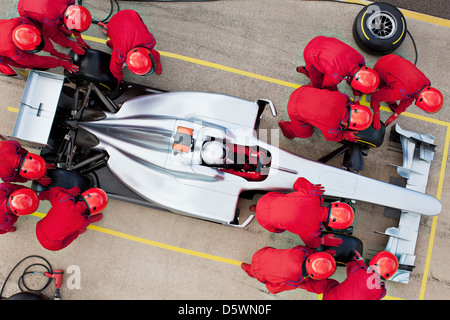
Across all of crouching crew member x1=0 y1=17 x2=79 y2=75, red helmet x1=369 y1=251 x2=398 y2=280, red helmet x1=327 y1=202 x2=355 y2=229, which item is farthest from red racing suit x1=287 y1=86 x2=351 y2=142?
crouching crew member x1=0 y1=17 x2=79 y2=75

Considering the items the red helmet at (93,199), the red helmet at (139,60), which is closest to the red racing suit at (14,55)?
the red helmet at (139,60)

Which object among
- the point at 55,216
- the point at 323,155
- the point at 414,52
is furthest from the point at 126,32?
the point at 414,52

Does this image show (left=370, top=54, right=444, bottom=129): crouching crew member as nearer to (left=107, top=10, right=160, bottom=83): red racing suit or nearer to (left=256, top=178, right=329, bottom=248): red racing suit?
(left=256, top=178, right=329, bottom=248): red racing suit

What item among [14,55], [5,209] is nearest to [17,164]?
[5,209]

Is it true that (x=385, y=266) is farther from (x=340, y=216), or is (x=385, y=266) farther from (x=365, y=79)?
(x=365, y=79)

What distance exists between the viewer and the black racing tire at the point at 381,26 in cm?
459

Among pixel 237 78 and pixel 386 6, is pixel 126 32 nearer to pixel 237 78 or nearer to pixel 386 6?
pixel 237 78

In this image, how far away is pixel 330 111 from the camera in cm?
373

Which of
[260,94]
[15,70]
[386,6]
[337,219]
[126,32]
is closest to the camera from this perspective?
[337,219]

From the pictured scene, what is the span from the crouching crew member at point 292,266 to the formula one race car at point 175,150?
561 mm

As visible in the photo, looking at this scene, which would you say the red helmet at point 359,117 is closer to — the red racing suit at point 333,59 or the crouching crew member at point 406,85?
the red racing suit at point 333,59

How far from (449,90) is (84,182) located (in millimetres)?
5613

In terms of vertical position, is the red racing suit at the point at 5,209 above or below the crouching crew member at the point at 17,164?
below

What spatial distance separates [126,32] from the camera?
A: 3793 mm
